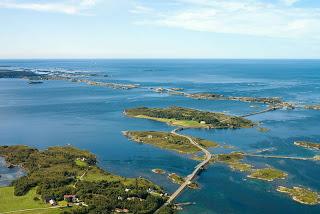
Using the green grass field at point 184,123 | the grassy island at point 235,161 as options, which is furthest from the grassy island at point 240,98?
the grassy island at point 235,161

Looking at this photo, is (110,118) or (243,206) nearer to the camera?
(243,206)

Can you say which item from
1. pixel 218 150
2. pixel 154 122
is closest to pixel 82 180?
pixel 218 150

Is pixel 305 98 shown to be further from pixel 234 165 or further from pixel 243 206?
pixel 243 206

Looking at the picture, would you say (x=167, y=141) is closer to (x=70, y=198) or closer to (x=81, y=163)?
(x=81, y=163)

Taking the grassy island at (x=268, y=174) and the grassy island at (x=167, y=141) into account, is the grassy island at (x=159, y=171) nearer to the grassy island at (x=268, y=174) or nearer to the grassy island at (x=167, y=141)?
the grassy island at (x=167, y=141)

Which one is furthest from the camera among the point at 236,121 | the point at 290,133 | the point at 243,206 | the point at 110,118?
the point at 110,118

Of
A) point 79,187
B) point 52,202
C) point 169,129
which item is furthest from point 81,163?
point 169,129
